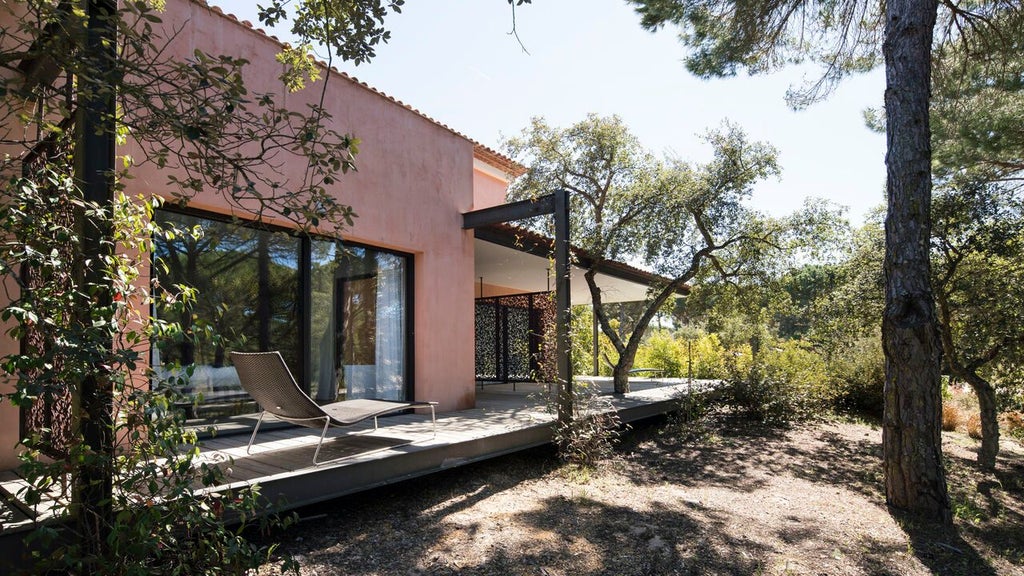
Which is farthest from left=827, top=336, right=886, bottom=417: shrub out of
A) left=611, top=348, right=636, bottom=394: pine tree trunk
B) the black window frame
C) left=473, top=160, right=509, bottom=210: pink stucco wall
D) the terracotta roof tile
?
the black window frame

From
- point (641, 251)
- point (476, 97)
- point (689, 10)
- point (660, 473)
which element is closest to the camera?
point (660, 473)

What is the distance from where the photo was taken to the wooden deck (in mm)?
3752

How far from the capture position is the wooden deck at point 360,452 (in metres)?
3.75

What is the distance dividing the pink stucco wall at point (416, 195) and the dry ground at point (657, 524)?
1.80m

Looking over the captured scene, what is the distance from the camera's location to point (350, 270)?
260 inches

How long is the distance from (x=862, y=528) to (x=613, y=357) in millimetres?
13471

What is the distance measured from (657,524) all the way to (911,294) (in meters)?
3.10

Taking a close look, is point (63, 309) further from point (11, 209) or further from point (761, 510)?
point (761, 510)

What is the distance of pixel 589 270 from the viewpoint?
946 cm

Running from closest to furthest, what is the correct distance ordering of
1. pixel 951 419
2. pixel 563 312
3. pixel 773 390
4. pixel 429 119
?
pixel 563 312 < pixel 429 119 < pixel 773 390 < pixel 951 419

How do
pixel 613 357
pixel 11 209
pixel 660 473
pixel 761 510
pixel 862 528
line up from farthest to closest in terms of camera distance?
1. pixel 613 357
2. pixel 660 473
3. pixel 761 510
4. pixel 862 528
5. pixel 11 209

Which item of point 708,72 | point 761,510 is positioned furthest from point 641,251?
point 761,510

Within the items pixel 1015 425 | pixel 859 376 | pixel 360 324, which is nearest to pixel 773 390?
pixel 859 376

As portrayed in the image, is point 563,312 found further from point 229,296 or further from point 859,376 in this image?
point 859,376
